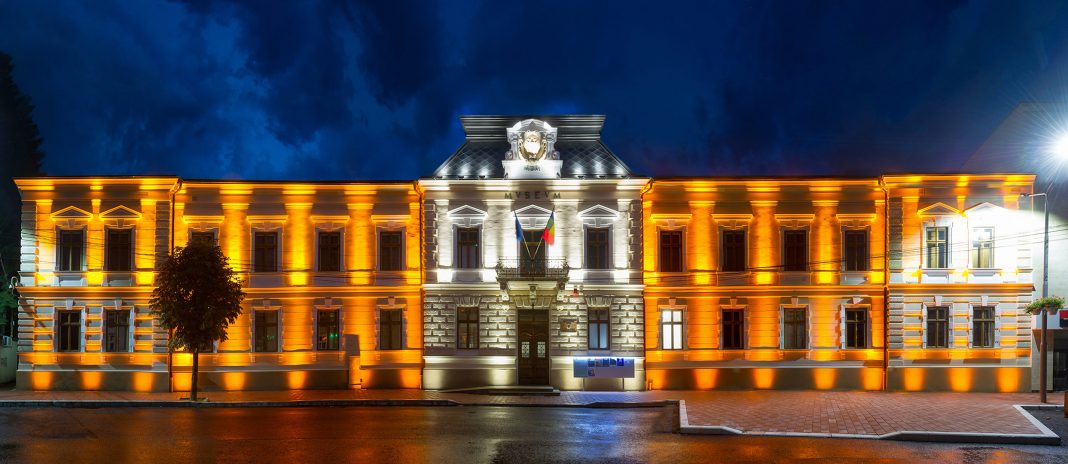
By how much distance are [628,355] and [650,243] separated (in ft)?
15.3

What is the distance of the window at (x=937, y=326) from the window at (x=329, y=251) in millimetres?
24244

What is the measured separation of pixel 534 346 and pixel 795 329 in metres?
10.8

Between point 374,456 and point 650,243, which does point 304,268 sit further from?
point 374,456

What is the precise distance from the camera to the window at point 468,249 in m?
32.2

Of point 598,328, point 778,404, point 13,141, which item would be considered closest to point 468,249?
point 598,328

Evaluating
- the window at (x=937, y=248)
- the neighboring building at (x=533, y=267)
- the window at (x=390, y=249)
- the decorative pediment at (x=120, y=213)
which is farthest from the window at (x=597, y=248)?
the decorative pediment at (x=120, y=213)

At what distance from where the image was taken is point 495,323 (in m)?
31.8

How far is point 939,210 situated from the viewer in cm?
3191

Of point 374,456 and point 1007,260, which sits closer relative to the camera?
point 374,456

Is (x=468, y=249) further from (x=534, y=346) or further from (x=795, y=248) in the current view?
(x=795, y=248)

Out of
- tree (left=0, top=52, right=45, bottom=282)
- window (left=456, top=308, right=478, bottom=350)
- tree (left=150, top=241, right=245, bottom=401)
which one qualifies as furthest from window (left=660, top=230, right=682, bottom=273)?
tree (left=0, top=52, right=45, bottom=282)

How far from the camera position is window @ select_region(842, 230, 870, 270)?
32500 mm

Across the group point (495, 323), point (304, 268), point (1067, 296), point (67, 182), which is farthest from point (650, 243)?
point (67, 182)

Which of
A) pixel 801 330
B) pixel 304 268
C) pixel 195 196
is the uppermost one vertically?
pixel 195 196
